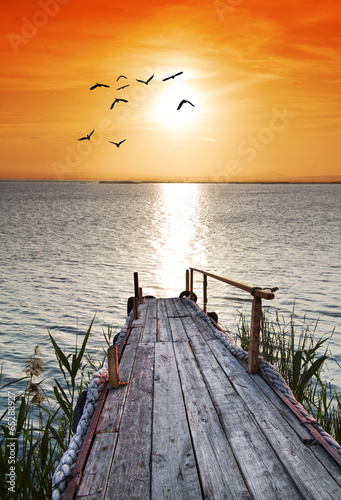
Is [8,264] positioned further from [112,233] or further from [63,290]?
[112,233]

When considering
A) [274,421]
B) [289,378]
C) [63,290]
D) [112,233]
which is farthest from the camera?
[112,233]

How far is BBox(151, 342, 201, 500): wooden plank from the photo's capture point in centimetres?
260

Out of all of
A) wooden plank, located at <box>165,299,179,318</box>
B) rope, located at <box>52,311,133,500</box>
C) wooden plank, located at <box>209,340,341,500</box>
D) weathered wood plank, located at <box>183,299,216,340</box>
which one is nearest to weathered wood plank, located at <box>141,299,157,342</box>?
wooden plank, located at <box>165,299,179,318</box>

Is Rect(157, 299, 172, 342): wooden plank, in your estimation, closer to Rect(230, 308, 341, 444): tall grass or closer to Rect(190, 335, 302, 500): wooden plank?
Rect(230, 308, 341, 444): tall grass

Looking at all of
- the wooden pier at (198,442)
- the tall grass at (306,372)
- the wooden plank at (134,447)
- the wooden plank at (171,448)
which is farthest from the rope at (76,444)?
the tall grass at (306,372)

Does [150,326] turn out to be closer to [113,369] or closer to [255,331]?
[113,369]

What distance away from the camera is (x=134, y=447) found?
308cm

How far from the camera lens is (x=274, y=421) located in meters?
3.42

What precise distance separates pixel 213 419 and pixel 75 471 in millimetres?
1310

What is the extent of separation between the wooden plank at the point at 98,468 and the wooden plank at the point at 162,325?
295cm

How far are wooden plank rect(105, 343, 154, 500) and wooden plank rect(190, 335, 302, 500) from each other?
0.69 m

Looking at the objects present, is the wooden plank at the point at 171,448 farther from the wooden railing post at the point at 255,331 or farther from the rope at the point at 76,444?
the wooden railing post at the point at 255,331

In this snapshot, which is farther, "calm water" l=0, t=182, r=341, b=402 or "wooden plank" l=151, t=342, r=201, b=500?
"calm water" l=0, t=182, r=341, b=402

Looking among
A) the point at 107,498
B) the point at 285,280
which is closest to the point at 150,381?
the point at 107,498
